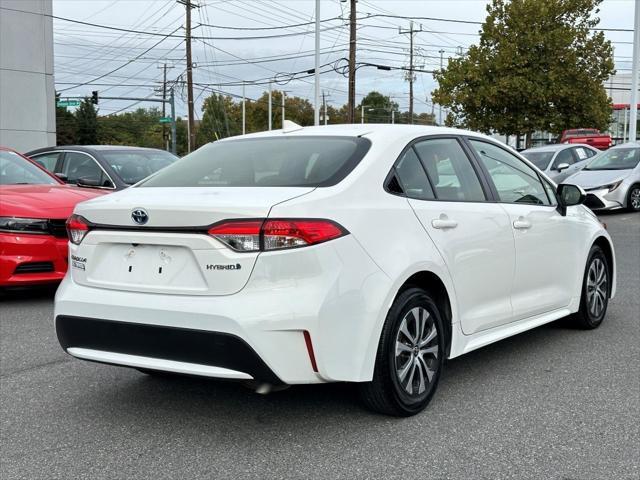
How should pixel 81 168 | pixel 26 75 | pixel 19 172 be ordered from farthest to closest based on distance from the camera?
1. pixel 26 75
2. pixel 81 168
3. pixel 19 172

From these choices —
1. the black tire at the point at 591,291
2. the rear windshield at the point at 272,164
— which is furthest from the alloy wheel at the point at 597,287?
the rear windshield at the point at 272,164

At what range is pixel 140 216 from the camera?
12.1 ft

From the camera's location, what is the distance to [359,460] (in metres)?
3.48

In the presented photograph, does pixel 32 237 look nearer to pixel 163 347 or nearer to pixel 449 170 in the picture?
pixel 163 347

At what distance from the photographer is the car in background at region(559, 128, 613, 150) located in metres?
33.8

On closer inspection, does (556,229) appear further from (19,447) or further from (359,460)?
(19,447)

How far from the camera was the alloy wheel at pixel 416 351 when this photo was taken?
3941 mm

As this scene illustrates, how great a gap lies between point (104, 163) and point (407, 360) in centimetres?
695

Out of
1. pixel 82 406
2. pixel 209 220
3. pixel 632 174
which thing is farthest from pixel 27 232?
pixel 632 174

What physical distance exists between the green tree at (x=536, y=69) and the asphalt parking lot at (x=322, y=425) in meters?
30.9

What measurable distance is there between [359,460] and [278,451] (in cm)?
40

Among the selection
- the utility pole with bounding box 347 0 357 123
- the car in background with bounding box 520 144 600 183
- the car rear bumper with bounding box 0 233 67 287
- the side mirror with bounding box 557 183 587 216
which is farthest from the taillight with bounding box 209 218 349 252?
the utility pole with bounding box 347 0 357 123

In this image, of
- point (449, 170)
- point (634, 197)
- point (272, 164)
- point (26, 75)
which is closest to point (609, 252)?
point (449, 170)

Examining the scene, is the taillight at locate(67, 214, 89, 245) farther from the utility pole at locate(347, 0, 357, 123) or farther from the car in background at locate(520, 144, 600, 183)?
the utility pole at locate(347, 0, 357, 123)
